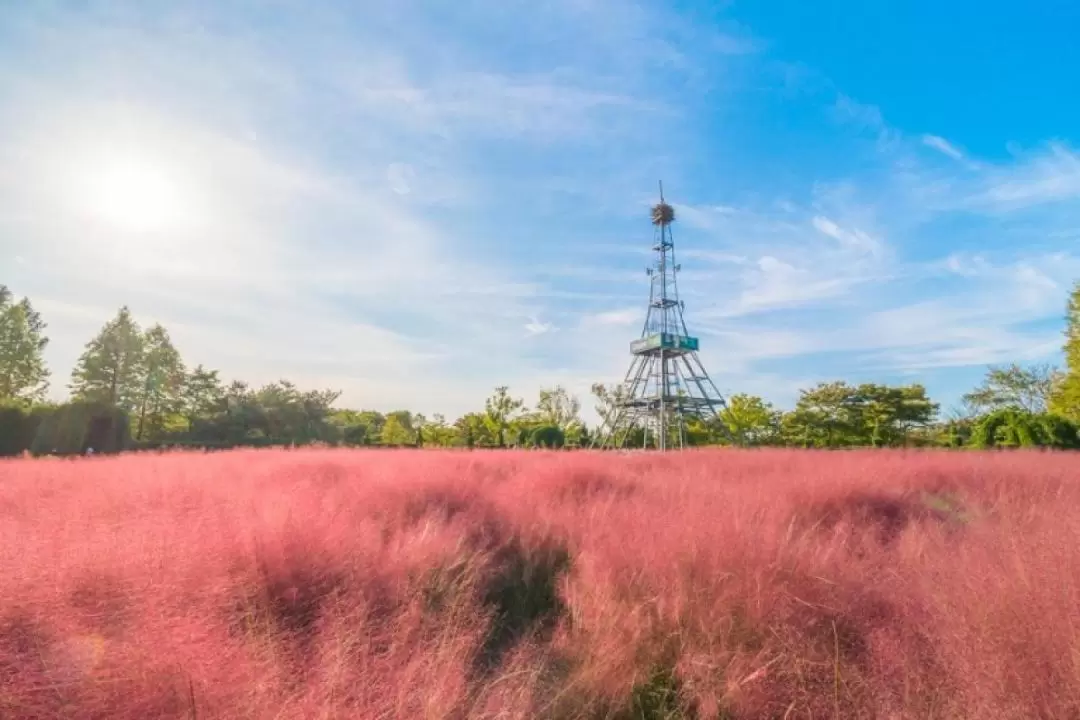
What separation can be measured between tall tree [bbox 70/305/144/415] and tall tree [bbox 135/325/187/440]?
1.35 ft

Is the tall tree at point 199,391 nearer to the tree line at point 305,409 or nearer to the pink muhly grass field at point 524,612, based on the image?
the tree line at point 305,409

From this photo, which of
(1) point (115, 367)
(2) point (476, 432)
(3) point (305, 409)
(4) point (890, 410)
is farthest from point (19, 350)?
(4) point (890, 410)

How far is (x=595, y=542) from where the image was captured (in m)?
4.51

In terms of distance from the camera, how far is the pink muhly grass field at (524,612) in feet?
6.70

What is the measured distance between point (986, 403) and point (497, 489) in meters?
41.9

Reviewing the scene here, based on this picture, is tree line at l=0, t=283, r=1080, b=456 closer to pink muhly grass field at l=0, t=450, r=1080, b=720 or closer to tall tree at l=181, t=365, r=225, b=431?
tall tree at l=181, t=365, r=225, b=431

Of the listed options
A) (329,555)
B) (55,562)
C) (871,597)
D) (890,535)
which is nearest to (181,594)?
(55,562)

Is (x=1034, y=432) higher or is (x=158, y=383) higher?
(x=158, y=383)

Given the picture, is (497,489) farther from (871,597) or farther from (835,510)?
(871,597)

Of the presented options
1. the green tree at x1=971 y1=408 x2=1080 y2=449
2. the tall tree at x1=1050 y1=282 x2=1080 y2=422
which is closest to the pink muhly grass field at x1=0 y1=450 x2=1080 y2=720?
the green tree at x1=971 y1=408 x2=1080 y2=449

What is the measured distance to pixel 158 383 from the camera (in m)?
32.6

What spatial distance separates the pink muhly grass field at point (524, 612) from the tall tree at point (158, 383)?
3275 cm

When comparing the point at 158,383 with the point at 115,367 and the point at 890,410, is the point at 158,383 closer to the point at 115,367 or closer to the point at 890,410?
the point at 115,367

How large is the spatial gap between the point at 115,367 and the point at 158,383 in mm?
2320
